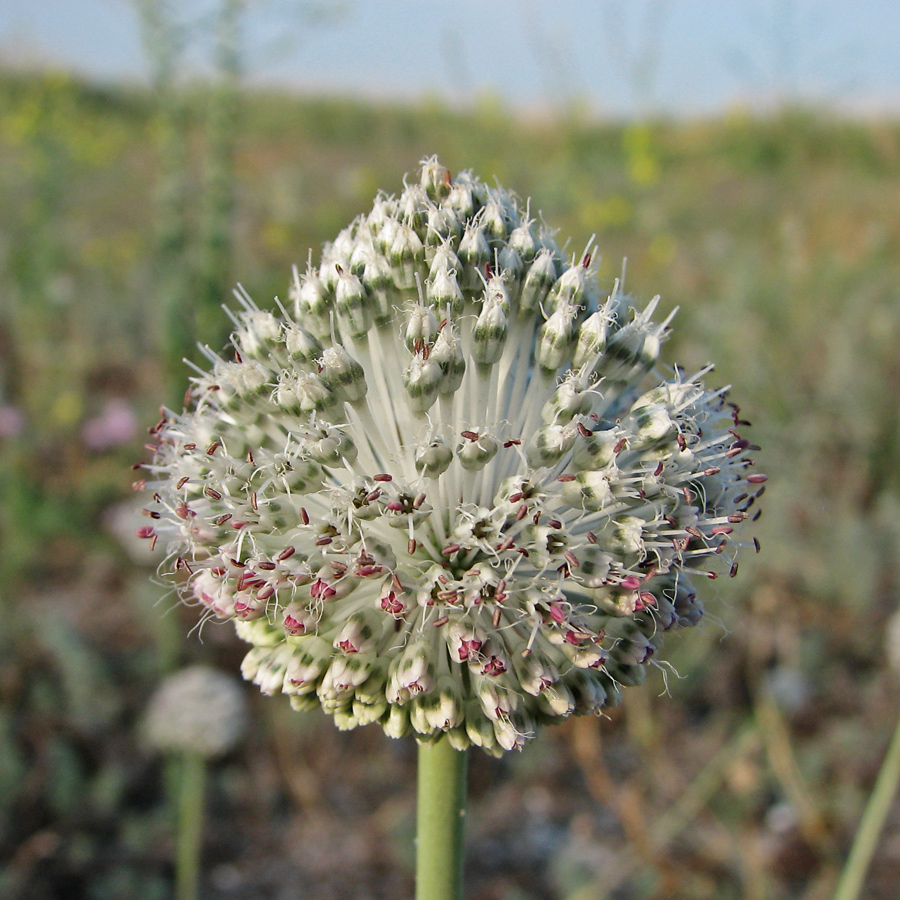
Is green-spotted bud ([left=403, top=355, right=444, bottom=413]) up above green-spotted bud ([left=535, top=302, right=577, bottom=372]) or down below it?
below

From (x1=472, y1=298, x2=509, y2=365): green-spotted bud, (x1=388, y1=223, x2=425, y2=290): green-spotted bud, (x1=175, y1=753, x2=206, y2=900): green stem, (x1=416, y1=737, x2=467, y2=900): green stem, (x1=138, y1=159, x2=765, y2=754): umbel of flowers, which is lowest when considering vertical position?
(x1=175, y1=753, x2=206, y2=900): green stem

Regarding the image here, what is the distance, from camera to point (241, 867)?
414cm

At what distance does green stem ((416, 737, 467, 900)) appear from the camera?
1.73 m

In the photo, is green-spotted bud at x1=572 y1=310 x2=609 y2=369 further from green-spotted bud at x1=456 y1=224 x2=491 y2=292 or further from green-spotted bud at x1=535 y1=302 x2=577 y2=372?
green-spotted bud at x1=456 y1=224 x2=491 y2=292

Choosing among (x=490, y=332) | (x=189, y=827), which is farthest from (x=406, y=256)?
(x=189, y=827)

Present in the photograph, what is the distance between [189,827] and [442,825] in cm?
261

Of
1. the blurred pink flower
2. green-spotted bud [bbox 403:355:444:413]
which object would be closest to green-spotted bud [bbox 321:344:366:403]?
green-spotted bud [bbox 403:355:444:413]

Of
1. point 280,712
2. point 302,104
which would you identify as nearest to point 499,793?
point 280,712

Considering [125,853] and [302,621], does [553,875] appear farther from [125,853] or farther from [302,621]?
[302,621]

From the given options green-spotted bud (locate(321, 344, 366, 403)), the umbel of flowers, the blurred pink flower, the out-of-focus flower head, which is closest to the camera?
the umbel of flowers

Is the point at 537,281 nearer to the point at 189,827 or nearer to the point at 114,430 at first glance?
the point at 189,827

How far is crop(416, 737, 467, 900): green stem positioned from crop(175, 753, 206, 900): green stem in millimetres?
2227

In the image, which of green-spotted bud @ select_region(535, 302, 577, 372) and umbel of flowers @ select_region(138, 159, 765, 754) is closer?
umbel of flowers @ select_region(138, 159, 765, 754)

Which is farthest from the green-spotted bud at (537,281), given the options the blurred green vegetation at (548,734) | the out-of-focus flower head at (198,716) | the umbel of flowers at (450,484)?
the out-of-focus flower head at (198,716)
